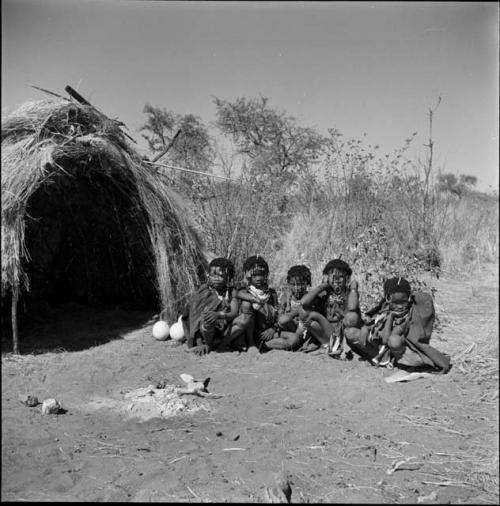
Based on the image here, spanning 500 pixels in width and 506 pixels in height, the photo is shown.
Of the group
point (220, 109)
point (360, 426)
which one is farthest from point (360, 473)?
point (220, 109)

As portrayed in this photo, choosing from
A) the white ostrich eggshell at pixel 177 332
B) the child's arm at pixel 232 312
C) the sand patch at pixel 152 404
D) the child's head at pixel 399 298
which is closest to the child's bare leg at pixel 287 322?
the child's arm at pixel 232 312

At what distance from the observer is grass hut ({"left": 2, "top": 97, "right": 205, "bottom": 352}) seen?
5.26m

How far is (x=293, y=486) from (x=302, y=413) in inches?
46.4

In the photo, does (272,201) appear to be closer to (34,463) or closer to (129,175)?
(129,175)

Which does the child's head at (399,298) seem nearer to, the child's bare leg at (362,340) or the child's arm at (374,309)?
the child's arm at (374,309)

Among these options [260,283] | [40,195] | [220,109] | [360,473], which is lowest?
[360,473]

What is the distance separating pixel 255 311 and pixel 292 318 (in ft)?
1.32

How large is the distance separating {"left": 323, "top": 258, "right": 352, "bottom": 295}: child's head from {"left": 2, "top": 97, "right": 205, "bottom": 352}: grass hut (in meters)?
1.87

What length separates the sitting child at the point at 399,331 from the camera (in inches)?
186

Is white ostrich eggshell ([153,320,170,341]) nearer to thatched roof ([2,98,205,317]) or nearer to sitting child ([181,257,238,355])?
thatched roof ([2,98,205,317])

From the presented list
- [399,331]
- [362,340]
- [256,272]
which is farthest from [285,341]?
[399,331]

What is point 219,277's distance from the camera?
5727 millimetres

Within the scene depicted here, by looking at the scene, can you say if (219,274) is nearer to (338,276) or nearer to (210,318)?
(210,318)

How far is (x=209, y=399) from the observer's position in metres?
4.52
